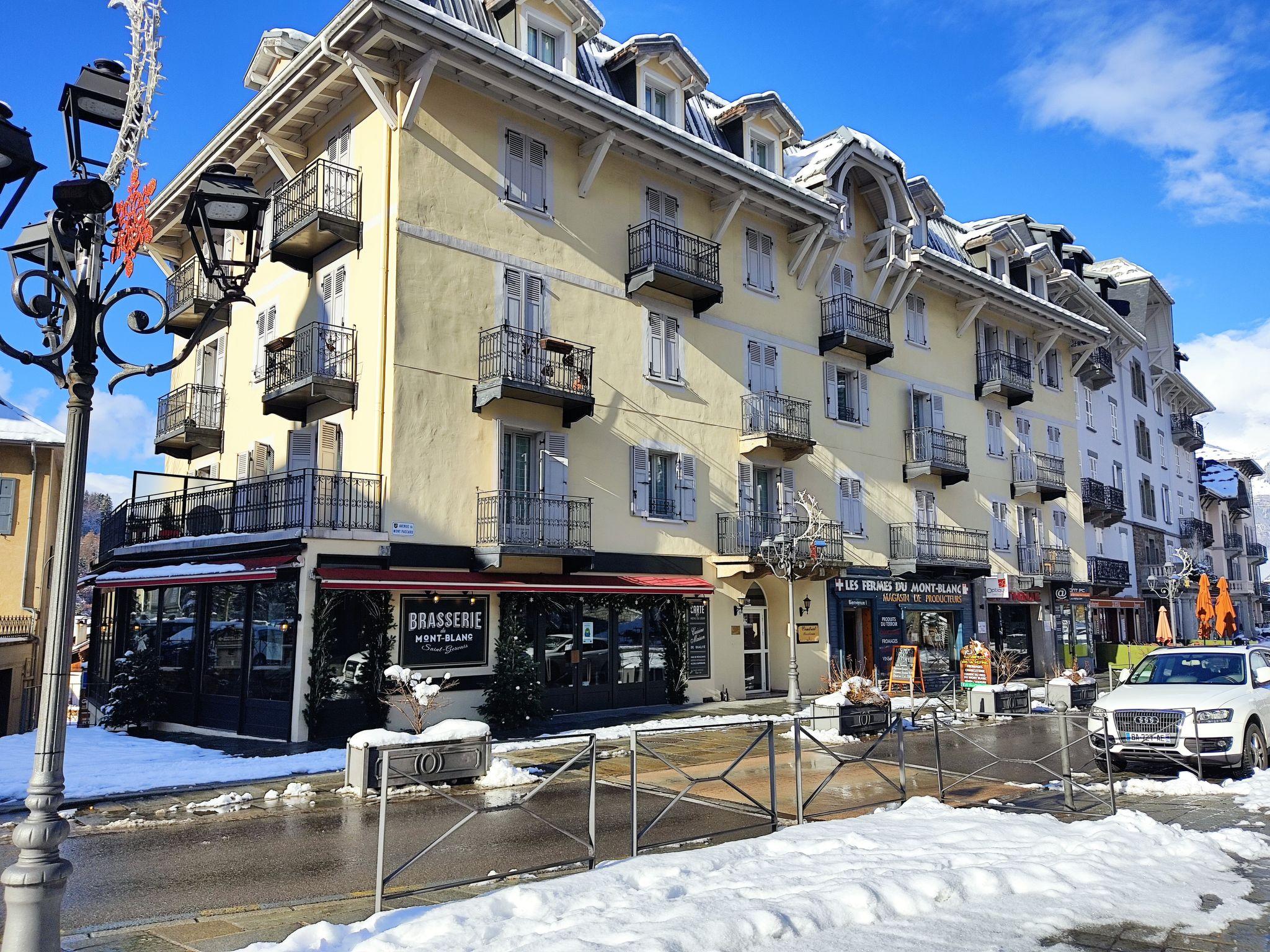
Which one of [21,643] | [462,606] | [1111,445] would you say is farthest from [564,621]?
[1111,445]

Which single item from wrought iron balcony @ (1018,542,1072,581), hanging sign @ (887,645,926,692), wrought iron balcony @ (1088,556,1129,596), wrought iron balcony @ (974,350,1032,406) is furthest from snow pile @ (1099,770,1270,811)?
wrought iron balcony @ (1088,556,1129,596)

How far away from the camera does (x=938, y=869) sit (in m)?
7.04

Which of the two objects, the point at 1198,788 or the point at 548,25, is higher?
the point at 548,25

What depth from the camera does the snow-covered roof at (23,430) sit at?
29719 millimetres

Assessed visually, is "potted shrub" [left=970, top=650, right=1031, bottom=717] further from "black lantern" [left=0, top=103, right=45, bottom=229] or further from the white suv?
"black lantern" [left=0, top=103, right=45, bottom=229]

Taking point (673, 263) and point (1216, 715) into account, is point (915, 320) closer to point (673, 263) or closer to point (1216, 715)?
point (673, 263)

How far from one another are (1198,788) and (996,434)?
2465 cm

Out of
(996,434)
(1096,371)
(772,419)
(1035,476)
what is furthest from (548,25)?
(1096,371)

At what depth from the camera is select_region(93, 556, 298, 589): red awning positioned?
55.2 feet

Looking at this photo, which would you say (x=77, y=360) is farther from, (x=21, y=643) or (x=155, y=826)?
(x=21, y=643)

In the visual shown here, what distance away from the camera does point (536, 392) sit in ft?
63.7

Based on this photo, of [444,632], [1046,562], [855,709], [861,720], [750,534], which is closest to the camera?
[855,709]

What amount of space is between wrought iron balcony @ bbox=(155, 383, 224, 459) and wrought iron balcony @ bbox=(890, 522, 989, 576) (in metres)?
19.6

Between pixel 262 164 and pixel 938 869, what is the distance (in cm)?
2217
